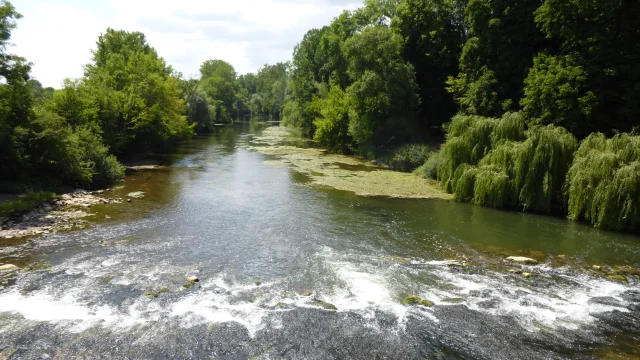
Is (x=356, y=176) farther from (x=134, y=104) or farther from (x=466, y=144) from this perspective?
(x=134, y=104)

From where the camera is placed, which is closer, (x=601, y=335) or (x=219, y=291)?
(x=601, y=335)

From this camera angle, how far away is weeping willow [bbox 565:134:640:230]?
20.0m

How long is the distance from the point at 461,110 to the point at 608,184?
18.4 metres

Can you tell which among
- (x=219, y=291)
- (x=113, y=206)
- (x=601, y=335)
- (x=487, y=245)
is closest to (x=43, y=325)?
(x=219, y=291)

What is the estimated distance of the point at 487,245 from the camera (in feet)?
62.6

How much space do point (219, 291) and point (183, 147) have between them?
148 ft

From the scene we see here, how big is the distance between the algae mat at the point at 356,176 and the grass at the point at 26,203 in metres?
17.7

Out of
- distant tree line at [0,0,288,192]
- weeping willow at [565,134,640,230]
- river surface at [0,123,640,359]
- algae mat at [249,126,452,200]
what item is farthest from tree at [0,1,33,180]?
weeping willow at [565,134,640,230]

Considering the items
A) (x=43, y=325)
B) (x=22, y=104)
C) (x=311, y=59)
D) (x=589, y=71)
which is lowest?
(x=43, y=325)

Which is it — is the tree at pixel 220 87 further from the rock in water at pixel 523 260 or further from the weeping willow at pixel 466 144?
the rock in water at pixel 523 260

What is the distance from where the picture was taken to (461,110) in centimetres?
3756

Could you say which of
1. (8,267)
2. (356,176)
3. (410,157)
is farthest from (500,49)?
(8,267)

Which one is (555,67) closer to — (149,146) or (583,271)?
(583,271)

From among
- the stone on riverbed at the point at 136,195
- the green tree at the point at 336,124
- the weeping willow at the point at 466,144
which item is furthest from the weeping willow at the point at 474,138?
the green tree at the point at 336,124
